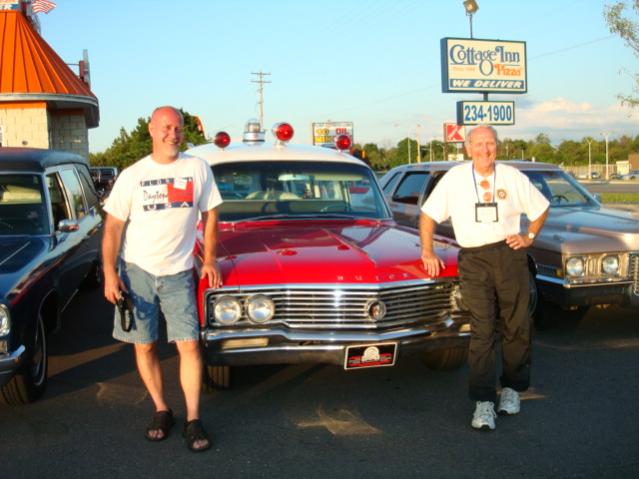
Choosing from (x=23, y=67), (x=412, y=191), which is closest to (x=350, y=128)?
(x=23, y=67)

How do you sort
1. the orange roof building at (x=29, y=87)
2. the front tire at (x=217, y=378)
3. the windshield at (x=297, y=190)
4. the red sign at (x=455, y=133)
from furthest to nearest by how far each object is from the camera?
the orange roof building at (x=29, y=87) < the red sign at (x=455, y=133) < the windshield at (x=297, y=190) < the front tire at (x=217, y=378)

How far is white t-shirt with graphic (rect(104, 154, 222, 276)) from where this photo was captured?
4.01 meters

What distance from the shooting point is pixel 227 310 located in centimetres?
431

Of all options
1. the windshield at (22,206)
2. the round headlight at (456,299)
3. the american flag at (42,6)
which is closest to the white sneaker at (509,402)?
the round headlight at (456,299)

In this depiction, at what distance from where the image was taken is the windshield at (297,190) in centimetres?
582

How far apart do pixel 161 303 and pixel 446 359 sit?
2279 mm

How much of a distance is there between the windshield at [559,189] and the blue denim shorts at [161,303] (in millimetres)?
4876

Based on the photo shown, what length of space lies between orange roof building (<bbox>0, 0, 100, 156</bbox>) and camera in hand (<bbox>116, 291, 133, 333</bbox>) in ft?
60.8

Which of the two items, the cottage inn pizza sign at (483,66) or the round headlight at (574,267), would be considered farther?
the cottage inn pizza sign at (483,66)

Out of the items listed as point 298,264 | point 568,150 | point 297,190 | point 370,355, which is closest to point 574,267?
point 297,190

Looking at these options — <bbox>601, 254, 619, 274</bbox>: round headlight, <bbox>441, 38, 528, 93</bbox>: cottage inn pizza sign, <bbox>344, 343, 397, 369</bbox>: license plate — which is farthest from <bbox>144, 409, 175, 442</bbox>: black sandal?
<bbox>441, 38, 528, 93</bbox>: cottage inn pizza sign

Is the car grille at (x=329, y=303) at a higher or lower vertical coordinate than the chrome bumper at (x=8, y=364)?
higher

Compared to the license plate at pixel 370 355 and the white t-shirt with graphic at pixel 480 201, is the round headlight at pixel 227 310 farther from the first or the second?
the white t-shirt with graphic at pixel 480 201

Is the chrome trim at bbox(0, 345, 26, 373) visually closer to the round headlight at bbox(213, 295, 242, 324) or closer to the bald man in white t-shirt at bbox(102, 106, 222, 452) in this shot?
the bald man in white t-shirt at bbox(102, 106, 222, 452)
